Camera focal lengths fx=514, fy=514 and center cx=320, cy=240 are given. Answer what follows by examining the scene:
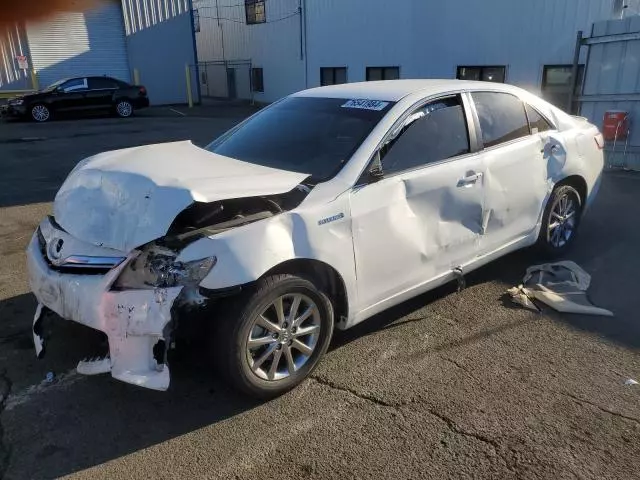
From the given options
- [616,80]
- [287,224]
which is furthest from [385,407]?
[616,80]

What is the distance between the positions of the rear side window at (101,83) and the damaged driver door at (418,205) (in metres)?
18.0

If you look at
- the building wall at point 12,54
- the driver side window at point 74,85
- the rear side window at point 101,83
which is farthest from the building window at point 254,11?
the building wall at point 12,54

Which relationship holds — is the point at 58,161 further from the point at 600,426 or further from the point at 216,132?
the point at 600,426

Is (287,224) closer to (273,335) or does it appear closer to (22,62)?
(273,335)

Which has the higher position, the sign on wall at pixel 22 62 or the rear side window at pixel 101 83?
the sign on wall at pixel 22 62

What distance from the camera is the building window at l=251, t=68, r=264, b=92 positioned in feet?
89.0

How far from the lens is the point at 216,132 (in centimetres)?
1539

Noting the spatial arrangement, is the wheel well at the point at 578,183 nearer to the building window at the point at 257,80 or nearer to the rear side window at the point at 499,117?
the rear side window at the point at 499,117

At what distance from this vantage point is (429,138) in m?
3.65

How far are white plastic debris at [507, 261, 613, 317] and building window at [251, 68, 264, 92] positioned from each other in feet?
80.2

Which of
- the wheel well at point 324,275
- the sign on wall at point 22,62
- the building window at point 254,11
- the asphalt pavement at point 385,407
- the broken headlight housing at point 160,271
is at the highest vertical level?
the building window at point 254,11

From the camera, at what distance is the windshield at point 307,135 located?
3.38 m

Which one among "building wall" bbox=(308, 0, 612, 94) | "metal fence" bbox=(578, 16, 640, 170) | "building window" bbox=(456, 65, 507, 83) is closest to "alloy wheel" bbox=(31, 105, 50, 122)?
"building wall" bbox=(308, 0, 612, 94)

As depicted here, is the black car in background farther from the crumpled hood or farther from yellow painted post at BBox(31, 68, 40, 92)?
the crumpled hood
